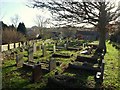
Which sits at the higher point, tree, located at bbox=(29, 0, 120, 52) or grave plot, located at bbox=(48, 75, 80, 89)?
tree, located at bbox=(29, 0, 120, 52)

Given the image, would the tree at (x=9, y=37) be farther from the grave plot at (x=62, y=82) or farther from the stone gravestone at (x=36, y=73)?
the grave plot at (x=62, y=82)

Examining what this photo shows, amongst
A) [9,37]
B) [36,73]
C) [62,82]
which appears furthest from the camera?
[9,37]

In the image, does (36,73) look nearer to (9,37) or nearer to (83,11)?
(83,11)

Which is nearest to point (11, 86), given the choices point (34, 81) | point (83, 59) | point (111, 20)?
point (34, 81)

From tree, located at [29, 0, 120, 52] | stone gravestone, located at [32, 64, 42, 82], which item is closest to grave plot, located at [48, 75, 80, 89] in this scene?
stone gravestone, located at [32, 64, 42, 82]

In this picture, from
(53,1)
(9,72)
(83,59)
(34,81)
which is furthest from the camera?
(53,1)

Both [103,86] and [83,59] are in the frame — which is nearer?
[103,86]

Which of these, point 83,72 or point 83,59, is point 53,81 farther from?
point 83,59

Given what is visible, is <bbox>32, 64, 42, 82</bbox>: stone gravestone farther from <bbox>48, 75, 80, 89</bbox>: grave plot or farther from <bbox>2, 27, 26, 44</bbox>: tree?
<bbox>2, 27, 26, 44</bbox>: tree

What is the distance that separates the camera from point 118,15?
874 inches

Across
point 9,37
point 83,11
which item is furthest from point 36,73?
point 9,37

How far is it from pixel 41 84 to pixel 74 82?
148 centimetres

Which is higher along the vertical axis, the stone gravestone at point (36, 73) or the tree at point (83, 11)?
the tree at point (83, 11)

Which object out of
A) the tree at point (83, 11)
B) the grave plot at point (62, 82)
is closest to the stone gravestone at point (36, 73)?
the grave plot at point (62, 82)
